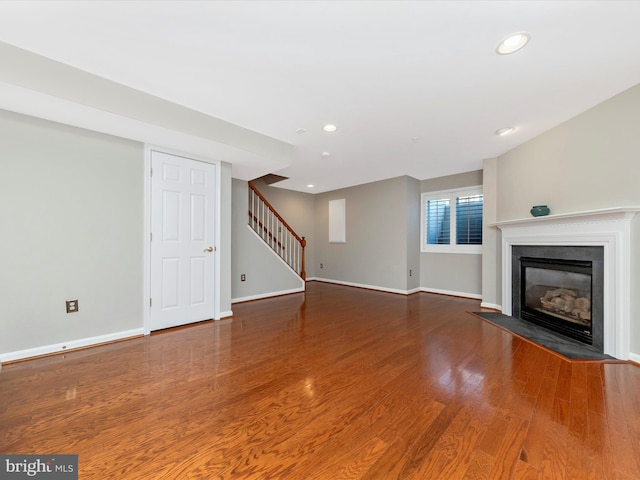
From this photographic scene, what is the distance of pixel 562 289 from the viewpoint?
3.22m

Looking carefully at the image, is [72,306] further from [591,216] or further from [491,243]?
[491,243]

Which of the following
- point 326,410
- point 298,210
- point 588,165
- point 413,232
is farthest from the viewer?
point 298,210

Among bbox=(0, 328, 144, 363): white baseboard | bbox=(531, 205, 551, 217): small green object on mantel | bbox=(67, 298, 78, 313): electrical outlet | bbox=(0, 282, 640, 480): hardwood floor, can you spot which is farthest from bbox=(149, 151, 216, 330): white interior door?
bbox=(531, 205, 551, 217): small green object on mantel

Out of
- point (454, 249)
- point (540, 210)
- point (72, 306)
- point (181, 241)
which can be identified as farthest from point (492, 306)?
point (72, 306)

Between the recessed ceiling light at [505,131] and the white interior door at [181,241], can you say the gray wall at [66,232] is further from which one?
the recessed ceiling light at [505,131]

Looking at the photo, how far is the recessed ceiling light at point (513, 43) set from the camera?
1783 millimetres

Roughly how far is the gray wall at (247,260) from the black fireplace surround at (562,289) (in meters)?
4.00

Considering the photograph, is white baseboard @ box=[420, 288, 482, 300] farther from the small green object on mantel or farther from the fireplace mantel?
the fireplace mantel

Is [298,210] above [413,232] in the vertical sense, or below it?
above

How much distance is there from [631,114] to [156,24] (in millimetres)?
3946

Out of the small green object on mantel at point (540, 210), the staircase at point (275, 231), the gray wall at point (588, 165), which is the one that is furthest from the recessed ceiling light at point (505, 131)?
the staircase at point (275, 231)

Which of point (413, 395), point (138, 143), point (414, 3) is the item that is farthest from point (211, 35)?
point (413, 395)

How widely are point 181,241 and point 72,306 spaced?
123 centimetres

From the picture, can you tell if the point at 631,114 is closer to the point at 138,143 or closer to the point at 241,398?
the point at 241,398
